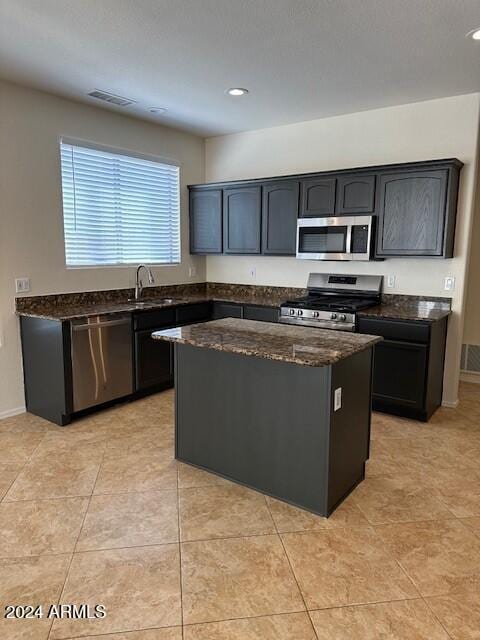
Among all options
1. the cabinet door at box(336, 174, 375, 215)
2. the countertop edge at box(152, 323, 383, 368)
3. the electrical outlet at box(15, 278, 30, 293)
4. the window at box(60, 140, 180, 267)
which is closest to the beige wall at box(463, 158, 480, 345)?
the cabinet door at box(336, 174, 375, 215)

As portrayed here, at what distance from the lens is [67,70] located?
11.0 feet

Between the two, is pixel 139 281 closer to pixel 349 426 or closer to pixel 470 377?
pixel 349 426

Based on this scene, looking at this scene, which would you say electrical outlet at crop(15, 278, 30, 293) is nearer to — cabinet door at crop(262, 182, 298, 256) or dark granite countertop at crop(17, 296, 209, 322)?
dark granite countertop at crop(17, 296, 209, 322)

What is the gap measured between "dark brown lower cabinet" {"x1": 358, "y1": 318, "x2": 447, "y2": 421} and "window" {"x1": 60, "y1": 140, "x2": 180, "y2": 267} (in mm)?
2515

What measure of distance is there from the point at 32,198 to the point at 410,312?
340 cm

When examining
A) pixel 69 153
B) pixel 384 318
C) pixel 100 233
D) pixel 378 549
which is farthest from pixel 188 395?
pixel 69 153

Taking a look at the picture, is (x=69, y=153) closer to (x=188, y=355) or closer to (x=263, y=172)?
(x=263, y=172)

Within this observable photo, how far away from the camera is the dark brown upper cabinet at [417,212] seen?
3738mm

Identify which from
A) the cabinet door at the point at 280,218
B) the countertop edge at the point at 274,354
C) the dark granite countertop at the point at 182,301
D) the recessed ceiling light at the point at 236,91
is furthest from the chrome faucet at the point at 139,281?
the countertop edge at the point at 274,354

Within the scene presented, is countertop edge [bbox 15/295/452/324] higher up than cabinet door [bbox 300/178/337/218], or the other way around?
cabinet door [bbox 300/178/337/218]

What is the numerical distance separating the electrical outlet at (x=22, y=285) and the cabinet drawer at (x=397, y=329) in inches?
113

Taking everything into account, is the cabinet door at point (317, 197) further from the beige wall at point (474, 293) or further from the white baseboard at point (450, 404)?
the white baseboard at point (450, 404)

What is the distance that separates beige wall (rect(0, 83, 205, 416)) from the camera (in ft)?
12.2

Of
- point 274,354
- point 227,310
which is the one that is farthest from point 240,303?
point 274,354
